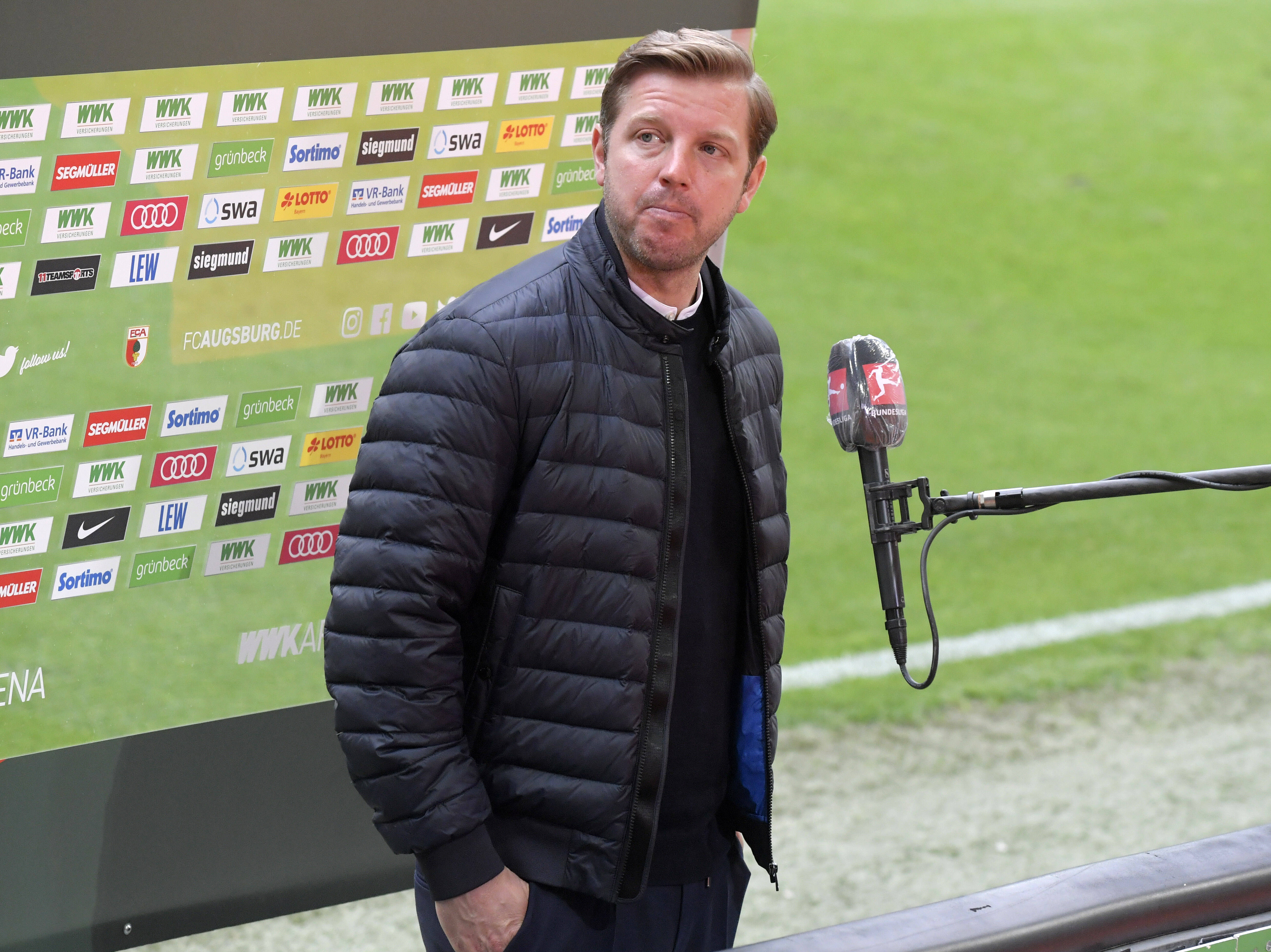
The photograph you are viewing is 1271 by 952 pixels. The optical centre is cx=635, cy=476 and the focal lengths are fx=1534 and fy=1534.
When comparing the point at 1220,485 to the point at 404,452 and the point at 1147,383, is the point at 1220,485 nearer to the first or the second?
the point at 404,452

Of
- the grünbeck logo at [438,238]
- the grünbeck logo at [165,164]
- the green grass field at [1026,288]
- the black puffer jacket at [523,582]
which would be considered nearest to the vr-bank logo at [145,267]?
the grünbeck logo at [165,164]

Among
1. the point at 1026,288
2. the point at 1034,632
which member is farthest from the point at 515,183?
the point at 1026,288

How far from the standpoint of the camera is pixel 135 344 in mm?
2602

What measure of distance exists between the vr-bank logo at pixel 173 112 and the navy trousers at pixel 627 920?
1297mm

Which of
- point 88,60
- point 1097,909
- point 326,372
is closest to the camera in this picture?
point 1097,909

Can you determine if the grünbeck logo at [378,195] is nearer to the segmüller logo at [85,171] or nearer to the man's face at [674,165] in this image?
the segmüller logo at [85,171]

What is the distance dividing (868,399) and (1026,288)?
8.32m

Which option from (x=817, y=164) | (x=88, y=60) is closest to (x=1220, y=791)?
(x=88, y=60)

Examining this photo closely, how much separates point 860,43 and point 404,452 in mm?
11117

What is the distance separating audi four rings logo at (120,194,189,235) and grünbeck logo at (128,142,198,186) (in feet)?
0.10

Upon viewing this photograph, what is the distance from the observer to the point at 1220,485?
65.4 inches

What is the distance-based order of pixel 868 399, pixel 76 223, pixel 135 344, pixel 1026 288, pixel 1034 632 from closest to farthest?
pixel 868 399
pixel 76 223
pixel 135 344
pixel 1034 632
pixel 1026 288

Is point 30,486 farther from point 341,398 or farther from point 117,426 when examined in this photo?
point 341,398

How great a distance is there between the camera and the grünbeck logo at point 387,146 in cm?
269
